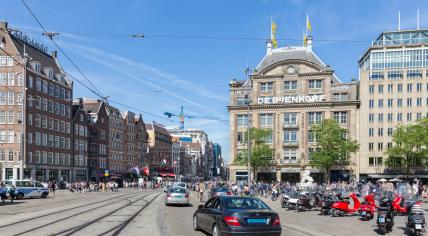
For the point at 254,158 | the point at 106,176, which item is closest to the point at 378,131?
the point at 254,158

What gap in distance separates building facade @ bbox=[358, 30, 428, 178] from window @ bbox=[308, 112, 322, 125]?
22.7 ft

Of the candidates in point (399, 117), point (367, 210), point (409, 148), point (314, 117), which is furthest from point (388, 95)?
point (367, 210)

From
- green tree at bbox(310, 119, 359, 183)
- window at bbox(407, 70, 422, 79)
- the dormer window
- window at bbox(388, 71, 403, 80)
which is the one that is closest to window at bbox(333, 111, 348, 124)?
green tree at bbox(310, 119, 359, 183)

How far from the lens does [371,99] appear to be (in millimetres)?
77312

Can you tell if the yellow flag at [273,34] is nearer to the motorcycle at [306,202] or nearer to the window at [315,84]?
the window at [315,84]

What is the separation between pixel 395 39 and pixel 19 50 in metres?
61.2

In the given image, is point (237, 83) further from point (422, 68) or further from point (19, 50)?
point (19, 50)

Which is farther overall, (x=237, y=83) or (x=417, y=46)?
(x=237, y=83)

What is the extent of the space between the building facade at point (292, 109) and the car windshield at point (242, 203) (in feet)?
213

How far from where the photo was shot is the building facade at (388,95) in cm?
7575

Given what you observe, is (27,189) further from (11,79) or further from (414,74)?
(414,74)

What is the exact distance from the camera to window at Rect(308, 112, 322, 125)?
7794 centimetres

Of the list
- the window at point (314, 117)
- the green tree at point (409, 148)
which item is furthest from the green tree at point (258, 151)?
the green tree at point (409, 148)

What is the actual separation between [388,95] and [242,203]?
69.5 meters
